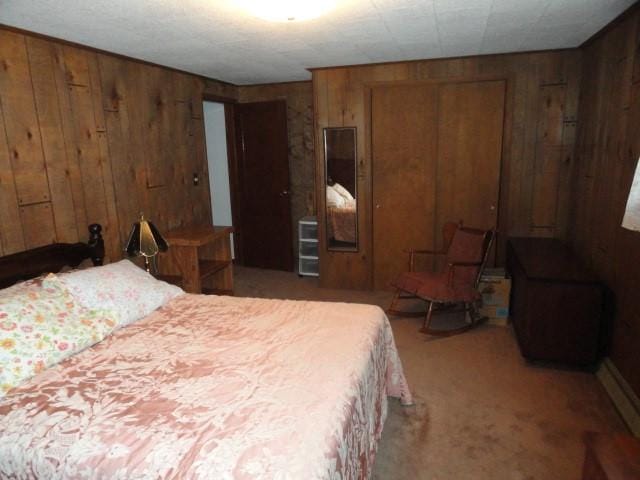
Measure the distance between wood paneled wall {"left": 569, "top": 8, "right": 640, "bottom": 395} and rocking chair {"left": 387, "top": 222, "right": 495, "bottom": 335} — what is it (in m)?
0.75

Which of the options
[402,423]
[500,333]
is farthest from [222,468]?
[500,333]

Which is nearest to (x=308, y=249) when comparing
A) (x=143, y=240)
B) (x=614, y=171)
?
(x=143, y=240)

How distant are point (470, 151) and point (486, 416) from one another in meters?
2.52

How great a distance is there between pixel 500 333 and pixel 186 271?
2606mm

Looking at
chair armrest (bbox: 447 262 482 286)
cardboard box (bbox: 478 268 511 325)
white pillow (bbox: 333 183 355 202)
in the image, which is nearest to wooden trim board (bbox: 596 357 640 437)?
cardboard box (bbox: 478 268 511 325)

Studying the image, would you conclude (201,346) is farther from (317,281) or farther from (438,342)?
(317,281)

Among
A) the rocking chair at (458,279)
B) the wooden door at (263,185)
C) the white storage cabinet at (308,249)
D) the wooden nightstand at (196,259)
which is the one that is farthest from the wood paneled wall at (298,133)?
the rocking chair at (458,279)

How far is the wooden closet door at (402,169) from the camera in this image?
4.18 meters

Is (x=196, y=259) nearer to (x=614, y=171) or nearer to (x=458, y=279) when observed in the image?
(x=458, y=279)

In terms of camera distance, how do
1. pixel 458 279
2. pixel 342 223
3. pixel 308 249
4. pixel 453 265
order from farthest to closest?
pixel 308 249 → pixel 342 223 → pixel 458 279 → pixel 453 265

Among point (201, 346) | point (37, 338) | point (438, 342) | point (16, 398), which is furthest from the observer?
point (438, 342)

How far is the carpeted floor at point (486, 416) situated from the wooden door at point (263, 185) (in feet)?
7.83

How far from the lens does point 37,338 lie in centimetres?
194

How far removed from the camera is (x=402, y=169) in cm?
432
